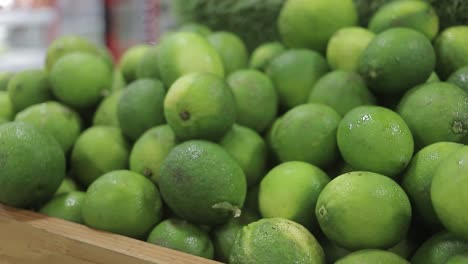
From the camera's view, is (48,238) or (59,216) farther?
(59,216)

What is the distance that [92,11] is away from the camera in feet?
12.3

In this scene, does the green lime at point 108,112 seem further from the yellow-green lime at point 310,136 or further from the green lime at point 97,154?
the yellow-green lime at point 310,136

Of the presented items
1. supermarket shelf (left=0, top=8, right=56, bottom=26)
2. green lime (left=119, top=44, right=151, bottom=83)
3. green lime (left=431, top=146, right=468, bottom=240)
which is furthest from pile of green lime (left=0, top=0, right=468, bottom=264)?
supermarket shelf (left=0, top=8, right=56, bottom=26)

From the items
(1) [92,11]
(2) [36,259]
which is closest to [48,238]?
(2) [36,259]

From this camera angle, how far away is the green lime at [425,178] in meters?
0.86

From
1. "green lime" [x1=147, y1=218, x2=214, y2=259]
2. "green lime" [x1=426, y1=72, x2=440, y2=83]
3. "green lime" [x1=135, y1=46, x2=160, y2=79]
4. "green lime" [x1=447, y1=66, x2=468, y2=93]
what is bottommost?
"green lime" [x1=147, y1=218, x2=214, y2=259]

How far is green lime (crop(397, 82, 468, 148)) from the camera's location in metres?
0.95

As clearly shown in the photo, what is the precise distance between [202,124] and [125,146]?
282 mm

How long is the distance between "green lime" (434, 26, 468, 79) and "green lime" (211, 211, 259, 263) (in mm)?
564

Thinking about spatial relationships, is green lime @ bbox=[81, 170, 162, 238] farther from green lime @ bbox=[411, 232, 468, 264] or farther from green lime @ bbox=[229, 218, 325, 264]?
green lime @ bbox=[411, 232, 468, 264]

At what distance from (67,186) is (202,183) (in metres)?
0.40

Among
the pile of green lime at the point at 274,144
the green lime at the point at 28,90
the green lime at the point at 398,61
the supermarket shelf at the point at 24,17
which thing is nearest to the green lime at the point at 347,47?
the pile of green lime at the point at 274,144

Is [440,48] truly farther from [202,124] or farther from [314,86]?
[202,124]

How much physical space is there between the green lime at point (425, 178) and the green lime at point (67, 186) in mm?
715
